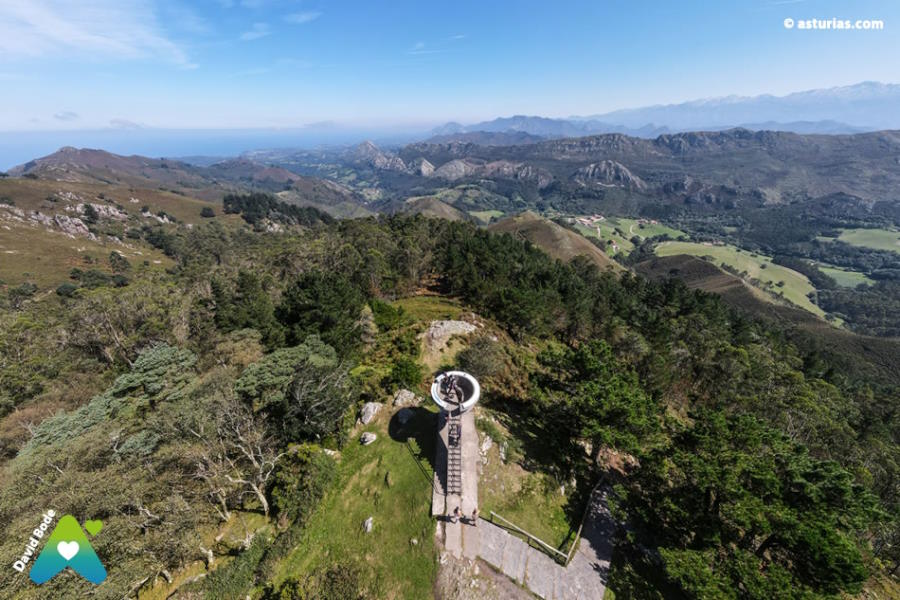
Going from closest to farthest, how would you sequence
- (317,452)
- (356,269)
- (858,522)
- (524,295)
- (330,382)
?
(858,522) → (317,452) → (330,382) → (524,295) → (356,269)

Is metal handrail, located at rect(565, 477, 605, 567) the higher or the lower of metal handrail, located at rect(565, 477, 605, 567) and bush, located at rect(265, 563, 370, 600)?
the lower

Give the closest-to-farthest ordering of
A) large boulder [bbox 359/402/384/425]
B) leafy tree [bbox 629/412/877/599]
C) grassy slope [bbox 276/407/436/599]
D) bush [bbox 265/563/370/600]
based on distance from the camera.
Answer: leafy tree [bbox 629/412/877/599]
bush [bbox 265/563/370/600]
grassy slope [bbox 276/407/436/599]
large boulder [bbox 359/402/384/425]

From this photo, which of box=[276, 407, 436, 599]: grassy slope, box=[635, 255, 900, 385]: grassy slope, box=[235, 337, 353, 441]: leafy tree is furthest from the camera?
box=[635, 255, 900, 385]: grassy slope

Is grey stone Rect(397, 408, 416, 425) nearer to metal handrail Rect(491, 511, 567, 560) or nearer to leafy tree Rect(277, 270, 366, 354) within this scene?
metal handrail Rect(491, 511, 567, 560)

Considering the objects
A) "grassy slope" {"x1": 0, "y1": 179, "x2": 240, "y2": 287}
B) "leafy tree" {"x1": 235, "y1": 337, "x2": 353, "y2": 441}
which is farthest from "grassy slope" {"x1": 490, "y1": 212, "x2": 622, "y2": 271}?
"grassy slope" {"x1": 0, "y1": 179, "x2": 240, "y2": 287}

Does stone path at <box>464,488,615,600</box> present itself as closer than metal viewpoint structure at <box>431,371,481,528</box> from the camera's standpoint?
Yes

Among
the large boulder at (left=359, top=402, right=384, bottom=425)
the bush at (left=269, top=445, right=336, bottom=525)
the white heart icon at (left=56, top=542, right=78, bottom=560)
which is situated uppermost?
the white heart icon at (left=56, top=542, right=78, bottom=560)

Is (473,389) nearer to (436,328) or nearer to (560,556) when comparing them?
(560,556)

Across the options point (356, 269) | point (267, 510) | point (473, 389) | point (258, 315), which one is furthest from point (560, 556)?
point (356, 269)

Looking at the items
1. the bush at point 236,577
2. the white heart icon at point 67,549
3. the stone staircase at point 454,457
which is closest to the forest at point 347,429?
the bush at point 236,577
